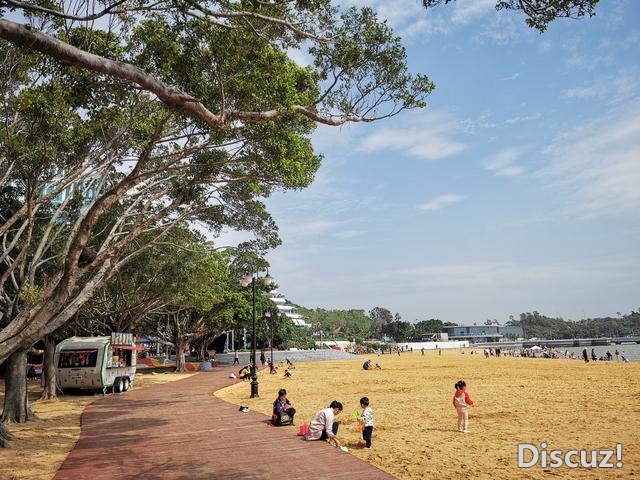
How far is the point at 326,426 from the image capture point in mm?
11297

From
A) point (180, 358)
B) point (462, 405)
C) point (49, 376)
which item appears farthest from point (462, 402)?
point (180, 358)

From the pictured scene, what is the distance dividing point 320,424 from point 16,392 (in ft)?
35.3

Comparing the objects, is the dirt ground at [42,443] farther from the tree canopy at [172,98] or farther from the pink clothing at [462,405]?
the pink clothing at [462,405]

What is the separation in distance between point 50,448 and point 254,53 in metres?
10.9

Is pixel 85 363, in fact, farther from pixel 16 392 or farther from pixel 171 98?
pixel 171 98

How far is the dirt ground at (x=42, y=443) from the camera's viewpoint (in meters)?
9.78

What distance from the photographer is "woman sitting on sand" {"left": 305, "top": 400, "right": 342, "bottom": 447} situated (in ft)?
36.7

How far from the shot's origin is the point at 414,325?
184500 millimetres

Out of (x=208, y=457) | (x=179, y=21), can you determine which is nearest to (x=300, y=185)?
(x=179, y=21)

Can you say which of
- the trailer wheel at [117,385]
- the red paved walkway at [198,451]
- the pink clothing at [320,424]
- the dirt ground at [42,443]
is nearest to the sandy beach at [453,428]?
the dirt ground at [42,443]

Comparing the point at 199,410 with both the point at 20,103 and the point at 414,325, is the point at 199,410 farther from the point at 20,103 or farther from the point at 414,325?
the point at 414,325

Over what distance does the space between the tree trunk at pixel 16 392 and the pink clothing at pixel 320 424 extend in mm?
10239

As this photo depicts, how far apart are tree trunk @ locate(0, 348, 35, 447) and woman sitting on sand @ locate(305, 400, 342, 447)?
10.3m

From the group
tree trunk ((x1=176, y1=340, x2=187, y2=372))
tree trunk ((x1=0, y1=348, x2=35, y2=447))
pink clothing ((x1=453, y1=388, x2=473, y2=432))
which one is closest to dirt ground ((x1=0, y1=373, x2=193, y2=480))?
tree trunk ((x1=0, y1=348, x2=35, y2=447))
